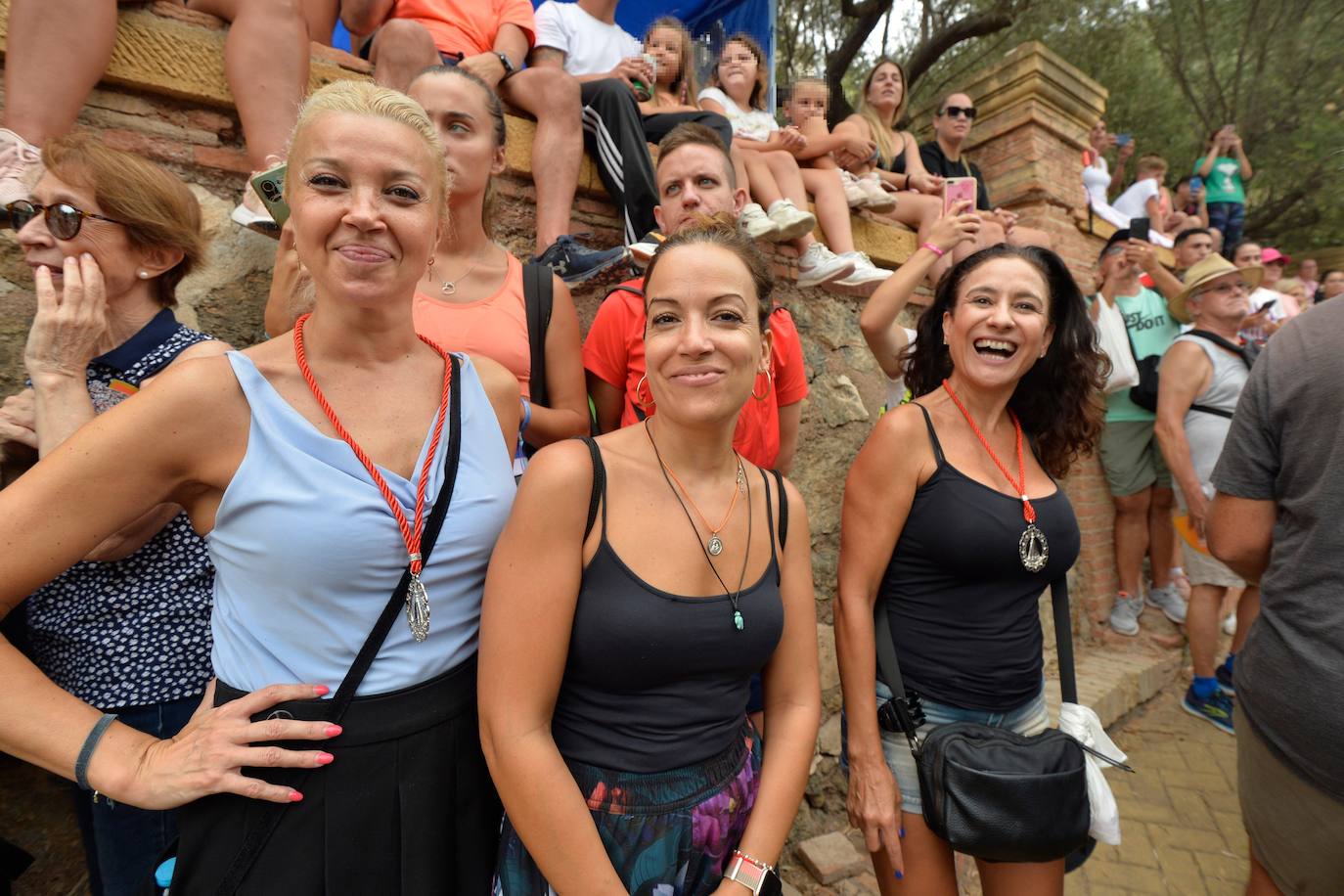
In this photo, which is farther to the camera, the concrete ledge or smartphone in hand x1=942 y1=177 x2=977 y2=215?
smartphone in hand x1=942 y1=177 x2=977 y2=215

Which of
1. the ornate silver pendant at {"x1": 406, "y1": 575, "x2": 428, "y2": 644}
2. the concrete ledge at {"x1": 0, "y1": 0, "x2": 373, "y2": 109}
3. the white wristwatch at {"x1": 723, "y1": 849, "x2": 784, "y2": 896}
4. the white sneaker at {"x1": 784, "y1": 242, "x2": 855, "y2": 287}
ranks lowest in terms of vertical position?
the white wristwatch at {"x1": 723, "y1": 849, "x2": 784, "y2": 896}

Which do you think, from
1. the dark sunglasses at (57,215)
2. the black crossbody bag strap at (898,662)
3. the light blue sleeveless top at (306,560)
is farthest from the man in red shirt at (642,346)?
the dark sunglasses at (57,215)

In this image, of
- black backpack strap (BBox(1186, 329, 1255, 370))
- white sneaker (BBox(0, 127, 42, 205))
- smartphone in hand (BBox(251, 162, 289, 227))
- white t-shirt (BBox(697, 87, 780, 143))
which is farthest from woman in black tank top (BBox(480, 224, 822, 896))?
black backpack strap (BBox(1186, 329, 1255, 370))

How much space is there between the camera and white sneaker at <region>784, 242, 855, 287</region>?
3.45m

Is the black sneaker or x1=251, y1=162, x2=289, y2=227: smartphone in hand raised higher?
x1=251, y1=162, x2=289, y2=227: smartphone in hand

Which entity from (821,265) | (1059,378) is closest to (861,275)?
(821,265)

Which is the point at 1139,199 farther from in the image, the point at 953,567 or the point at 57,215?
the point at 57,215

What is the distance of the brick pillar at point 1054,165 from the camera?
5.13 metres

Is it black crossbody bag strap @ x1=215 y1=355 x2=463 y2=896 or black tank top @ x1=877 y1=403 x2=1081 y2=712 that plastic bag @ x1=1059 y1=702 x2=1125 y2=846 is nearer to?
black tank top @ x1=877 y1=403 x2=1081 y2=712

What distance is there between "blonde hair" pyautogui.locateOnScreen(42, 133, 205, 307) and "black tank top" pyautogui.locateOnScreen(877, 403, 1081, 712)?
6.49ft

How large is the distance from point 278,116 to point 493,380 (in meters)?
1.42

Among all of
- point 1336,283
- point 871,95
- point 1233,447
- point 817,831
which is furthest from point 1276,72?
point 817,831

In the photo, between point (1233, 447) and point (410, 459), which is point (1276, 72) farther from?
point (410, 459)

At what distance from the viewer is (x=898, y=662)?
185 cm
